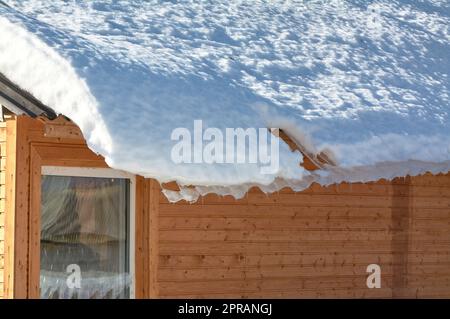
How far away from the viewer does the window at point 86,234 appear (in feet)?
30.4

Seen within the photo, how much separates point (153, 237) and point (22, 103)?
1.94 m

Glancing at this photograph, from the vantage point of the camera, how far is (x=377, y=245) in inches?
443

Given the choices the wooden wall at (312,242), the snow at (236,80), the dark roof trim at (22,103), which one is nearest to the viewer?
the snow at (236,80)

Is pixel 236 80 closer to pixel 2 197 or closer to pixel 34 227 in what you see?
pixel 34 227

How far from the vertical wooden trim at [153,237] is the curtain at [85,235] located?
8.9 inches

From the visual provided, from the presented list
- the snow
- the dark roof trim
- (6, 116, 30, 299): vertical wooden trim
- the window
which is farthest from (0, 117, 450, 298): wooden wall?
the snow

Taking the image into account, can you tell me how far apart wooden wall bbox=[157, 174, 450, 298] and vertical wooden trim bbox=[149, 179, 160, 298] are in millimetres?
69

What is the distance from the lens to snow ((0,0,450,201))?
315 inches

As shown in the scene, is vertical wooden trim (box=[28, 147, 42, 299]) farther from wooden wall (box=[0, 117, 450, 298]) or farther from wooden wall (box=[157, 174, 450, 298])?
wooden wall (box=[157, 174, 450, 298])

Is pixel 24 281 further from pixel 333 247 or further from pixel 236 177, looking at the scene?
pixel 333 247

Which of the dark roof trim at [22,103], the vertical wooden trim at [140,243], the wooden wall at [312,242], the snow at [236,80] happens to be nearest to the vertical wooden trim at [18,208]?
the dark roof trim at [22,103]

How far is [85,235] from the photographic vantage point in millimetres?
9422

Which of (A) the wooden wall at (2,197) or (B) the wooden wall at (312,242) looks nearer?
(A) the wooden wall at (2,197)

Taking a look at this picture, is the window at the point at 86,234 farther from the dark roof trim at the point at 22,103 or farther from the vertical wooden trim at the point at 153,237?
the dark roof trim at the point at 22,103
